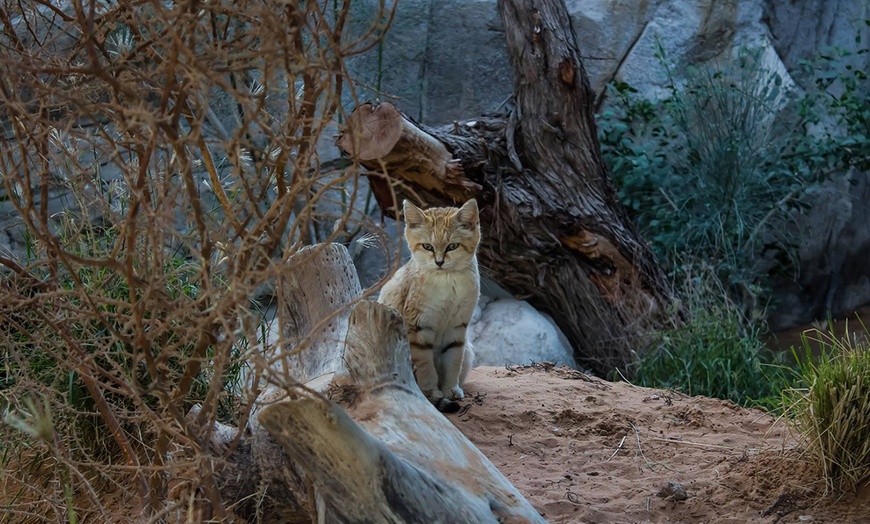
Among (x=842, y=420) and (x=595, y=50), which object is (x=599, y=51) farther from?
(x=842, y=420)

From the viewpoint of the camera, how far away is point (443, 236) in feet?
15.7

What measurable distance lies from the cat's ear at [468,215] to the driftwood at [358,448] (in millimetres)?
1010

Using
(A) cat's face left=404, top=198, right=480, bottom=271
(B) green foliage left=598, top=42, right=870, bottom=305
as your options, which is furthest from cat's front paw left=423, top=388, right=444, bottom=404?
(B) green foliage left=598, top=42, right=870, bottom=305

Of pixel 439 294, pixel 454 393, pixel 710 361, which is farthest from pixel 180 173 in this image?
pixel 710 361

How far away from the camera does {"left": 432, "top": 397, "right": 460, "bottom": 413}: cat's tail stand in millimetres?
4738

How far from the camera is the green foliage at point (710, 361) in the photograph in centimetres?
666

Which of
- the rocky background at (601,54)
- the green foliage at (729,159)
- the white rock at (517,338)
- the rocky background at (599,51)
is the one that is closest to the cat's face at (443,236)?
the white rock at (517,338)

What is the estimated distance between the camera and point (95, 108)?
230 cm

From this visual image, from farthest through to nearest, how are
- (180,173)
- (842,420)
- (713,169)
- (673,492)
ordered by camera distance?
(713,169) → (673,492) → (842,420) → (180,173)

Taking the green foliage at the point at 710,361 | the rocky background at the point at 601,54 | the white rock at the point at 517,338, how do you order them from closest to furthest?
the green foliage at the point at 710,361 → the white rock at the point at 517,338 → the rocky background at the point at 601,54

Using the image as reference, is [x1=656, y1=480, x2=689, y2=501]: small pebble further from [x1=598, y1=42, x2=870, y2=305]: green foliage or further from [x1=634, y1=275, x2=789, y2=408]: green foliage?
[x1=598, y1=42, x2=870, y2=305]: green foliage

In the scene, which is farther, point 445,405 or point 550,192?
point 550,192

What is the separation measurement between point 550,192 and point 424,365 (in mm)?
2950

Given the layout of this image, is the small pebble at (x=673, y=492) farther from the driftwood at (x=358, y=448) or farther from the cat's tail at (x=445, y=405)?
the cat's tail at (x=445, y=405)
